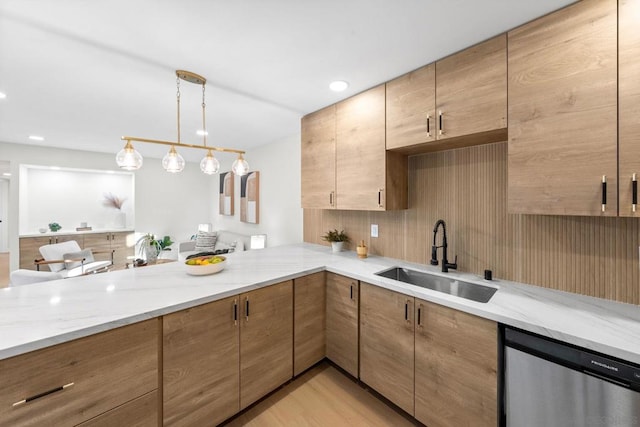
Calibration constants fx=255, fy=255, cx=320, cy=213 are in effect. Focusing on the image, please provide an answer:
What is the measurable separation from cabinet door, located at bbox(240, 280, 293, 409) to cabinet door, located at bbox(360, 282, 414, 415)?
1.83 ft

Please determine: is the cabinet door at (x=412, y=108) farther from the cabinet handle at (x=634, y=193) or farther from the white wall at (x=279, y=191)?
the white wall at (x=279, y=191)

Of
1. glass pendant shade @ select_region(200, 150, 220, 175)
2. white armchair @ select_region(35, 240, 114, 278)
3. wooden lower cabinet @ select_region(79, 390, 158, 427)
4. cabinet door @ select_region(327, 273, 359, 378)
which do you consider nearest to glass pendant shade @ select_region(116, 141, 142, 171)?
glass pendant shade @ select_region(200, 150, 220, 175)

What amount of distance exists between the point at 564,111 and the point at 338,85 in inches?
57.1

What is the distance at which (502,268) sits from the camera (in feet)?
5.77

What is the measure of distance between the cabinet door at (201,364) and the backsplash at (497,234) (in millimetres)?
1547

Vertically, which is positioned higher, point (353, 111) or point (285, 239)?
point (353, 111)

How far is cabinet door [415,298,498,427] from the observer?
1.28m

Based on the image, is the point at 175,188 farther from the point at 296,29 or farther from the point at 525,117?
the point at 525,117

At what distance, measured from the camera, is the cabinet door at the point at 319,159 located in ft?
8.16

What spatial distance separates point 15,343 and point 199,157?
5.18 m

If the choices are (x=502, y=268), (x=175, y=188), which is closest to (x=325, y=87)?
(x=502, y=268)

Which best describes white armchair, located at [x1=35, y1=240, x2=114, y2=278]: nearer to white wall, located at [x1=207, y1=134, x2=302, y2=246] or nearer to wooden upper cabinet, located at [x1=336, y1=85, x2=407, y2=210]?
white wall, located at [x1=207, y1=134, x2=302, y2=246]

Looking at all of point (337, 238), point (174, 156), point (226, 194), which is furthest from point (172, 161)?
point (226, 194)

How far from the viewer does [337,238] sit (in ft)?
9.08
